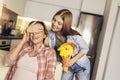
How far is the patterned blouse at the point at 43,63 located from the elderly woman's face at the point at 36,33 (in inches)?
2.0

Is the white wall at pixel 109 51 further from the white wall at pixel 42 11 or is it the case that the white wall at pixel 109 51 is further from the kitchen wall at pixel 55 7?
the white wall at pixel 42 11

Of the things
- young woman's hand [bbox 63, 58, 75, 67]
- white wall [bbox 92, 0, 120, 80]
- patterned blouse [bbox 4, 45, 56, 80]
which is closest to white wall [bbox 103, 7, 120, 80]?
white wall [bbox 92, 0, 120, 80]

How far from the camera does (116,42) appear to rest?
2.04 m

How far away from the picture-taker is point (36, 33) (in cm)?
117

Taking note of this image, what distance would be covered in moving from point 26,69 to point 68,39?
1.31 ft

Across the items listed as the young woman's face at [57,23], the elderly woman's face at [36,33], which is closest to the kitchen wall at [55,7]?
the young woman's face at [57,23]

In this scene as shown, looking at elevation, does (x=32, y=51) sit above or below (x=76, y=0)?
below

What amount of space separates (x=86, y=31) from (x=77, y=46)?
3.83 feet

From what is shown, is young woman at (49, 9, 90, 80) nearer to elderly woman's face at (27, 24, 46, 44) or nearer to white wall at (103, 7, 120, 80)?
elderly woman's face at (27, 24, 46, 44)

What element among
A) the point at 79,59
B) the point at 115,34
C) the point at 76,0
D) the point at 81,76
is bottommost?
the point at 81,76

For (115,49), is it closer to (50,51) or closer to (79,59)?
(79,59)

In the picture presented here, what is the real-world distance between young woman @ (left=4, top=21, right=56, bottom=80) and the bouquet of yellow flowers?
21 cm

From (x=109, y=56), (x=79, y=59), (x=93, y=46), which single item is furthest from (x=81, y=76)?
(x=93, y=46)

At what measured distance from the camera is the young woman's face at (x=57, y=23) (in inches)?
52.4
